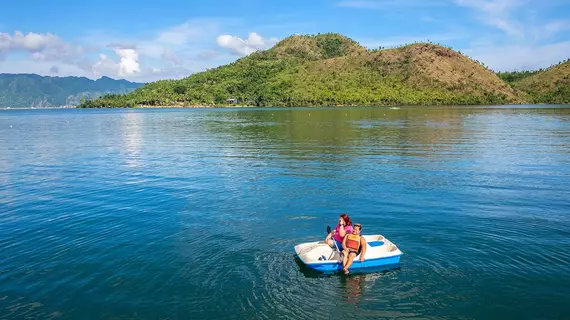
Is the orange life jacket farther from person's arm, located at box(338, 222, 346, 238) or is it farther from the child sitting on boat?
person's arm, located at box(338, 222, 346, 238)

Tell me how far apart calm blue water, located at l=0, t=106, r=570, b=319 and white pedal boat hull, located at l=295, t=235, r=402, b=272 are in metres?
0.43

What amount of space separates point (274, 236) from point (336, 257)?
4.81 m

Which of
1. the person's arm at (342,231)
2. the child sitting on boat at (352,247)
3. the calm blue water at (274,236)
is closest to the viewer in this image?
the calm blue water at (274,236)

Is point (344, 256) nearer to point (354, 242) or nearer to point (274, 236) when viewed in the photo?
point (354, 242)

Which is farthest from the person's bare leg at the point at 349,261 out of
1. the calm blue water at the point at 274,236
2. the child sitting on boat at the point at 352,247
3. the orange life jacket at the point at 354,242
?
the calm blue water at the point at 274,236

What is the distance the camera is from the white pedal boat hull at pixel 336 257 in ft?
57.3

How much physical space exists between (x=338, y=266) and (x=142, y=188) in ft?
69.0

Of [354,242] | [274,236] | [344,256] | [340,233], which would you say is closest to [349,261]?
[344,256]

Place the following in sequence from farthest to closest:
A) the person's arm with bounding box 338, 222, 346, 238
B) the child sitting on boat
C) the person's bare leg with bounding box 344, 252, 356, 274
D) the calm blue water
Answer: the person's arm with bounding box 338, 222, 346, 238
the child sitting on boat
the person's bare leg with bounding box 344, 252, 356, 274
the calm blue water

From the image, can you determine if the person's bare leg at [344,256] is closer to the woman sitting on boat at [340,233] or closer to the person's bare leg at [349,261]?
the person's bare leg at [349,261]

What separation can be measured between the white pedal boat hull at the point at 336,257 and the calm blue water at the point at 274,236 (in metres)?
0.43

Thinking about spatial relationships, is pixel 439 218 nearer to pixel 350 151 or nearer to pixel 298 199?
pixel 298 199

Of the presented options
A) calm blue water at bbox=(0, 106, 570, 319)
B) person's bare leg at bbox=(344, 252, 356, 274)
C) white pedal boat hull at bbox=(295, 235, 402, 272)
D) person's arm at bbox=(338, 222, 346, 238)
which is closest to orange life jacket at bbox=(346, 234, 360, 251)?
person's bare leg at bbox=(344, 252, 356, 274)

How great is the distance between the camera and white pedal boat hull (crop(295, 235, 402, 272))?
1747 centimetres
